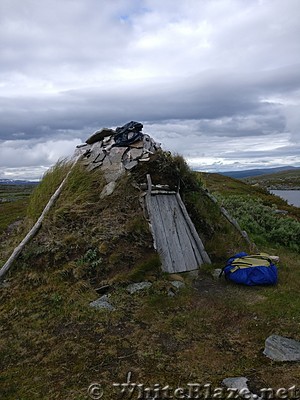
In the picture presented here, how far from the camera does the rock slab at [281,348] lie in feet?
17.5

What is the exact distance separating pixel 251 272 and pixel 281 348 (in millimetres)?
2771

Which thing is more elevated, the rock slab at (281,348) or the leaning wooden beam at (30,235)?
the leaning wooden beam at (30,235)

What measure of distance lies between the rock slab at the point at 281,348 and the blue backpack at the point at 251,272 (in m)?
2.34

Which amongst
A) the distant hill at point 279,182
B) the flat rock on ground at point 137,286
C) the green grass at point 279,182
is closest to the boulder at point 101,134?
the flat rock on ground at point 137,286

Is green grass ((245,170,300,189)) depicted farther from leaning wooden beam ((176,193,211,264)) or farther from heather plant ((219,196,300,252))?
leaning wooden beam ((176,193,211,264))

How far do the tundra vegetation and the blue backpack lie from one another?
0.66 ft

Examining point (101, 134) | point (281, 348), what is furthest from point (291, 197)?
point (281, 348)

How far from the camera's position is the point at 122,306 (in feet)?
23.6

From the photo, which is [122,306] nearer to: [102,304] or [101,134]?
[102,304]

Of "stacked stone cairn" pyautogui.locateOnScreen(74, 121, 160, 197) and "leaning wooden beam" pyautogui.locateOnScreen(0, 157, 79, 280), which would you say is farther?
"stacked stone cairn" pyautogui.locateOnScreen(74, 121, 160, 197)

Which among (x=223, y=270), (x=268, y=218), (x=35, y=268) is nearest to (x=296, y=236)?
(x=268, y=218)

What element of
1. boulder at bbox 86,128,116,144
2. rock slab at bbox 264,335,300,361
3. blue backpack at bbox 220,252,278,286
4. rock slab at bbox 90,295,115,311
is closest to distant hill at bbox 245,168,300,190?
boulder at bbox 86,128,116,144

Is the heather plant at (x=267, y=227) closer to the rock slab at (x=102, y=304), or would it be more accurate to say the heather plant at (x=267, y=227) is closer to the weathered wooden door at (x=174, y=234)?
the weathered wooden door at (x=174, y=234)

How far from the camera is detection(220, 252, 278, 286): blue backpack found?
817cm
